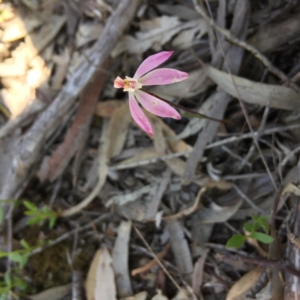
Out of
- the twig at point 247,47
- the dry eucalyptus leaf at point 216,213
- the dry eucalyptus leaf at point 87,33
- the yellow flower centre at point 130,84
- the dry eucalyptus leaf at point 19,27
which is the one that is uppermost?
the dry eucalyptus leaf at point 19,27

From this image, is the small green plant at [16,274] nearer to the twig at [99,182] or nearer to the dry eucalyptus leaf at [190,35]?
the twig at [99,182]

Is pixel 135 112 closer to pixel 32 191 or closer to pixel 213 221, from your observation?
pixel 213 221

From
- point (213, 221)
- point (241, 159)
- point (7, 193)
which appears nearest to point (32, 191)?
point (7, 193)

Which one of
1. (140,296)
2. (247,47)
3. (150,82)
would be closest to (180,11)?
(247,47)

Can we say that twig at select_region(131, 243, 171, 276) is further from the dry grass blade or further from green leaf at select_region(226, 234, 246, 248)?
the dry grass blade

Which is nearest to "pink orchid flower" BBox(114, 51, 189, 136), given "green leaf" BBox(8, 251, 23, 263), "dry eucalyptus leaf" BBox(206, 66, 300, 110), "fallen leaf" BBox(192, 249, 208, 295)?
"dry eucalyptus leaf" BBox(206, 66, 300, 110)

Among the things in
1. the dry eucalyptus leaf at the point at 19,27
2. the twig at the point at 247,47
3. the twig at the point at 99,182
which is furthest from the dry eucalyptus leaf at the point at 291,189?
the dry eucalyptus leaf at the point at 19,27
